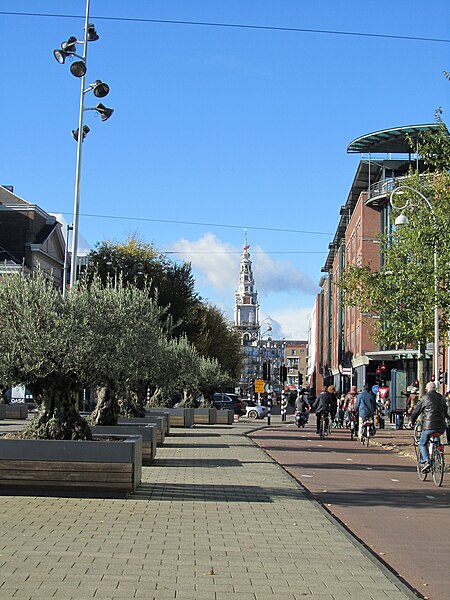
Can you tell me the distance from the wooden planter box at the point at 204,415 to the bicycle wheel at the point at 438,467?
24695 millimetres

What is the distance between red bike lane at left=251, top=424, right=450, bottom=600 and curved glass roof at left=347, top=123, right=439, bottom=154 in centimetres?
4015

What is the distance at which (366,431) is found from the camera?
28.5 m

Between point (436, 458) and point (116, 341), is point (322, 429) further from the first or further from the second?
point (116, 341)

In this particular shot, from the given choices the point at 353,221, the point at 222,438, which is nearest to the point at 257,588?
the point at 222,438

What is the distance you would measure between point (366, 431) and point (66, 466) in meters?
18.1

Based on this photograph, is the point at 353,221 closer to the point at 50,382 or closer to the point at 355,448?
the point at 355,448

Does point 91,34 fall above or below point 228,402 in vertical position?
above

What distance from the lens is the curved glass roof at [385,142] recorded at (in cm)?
6253

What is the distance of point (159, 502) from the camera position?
40.2 ft

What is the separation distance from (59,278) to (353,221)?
25.3 m

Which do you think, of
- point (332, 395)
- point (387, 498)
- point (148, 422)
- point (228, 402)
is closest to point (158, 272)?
point (228, 402)

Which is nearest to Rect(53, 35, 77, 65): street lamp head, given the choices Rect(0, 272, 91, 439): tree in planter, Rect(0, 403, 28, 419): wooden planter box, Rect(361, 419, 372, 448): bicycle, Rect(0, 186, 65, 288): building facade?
Rect(0, 272, 91, 439): tree in planter

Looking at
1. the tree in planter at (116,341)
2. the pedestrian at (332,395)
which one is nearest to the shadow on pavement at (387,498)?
the tree in planter at (116,341)

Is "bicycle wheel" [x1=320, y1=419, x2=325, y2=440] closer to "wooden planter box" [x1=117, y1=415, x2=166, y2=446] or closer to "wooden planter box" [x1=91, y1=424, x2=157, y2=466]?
"wooden planter box" [x1=117, y1=415, x2=166, y2=446]
